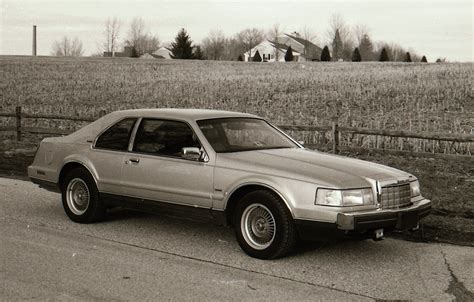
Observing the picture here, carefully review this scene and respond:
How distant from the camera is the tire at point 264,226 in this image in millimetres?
5555

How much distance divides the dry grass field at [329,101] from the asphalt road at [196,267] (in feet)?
5.73

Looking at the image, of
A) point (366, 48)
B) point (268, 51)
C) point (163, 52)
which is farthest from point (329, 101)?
point (163, 52)

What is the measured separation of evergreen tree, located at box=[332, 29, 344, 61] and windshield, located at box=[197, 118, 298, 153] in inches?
3870

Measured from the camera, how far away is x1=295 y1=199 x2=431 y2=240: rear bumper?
529 centimetres

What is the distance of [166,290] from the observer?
4777 mm

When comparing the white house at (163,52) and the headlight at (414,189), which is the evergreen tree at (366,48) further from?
the headlight at (414,189)

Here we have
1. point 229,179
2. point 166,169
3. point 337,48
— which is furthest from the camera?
point 337,48

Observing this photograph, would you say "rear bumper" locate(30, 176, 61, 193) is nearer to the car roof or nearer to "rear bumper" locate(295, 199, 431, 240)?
the car roof

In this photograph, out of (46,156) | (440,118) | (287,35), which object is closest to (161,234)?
(46,156)

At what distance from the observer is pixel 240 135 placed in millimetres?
6613

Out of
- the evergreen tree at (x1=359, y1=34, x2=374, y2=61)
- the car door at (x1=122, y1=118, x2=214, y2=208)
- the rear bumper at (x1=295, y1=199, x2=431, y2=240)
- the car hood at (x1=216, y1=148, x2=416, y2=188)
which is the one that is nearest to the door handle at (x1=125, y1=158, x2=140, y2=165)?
the car door at (x1=122, y1=118, x2=214, y2=208)

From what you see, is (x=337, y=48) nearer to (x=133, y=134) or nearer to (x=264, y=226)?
(x=133, y=134)

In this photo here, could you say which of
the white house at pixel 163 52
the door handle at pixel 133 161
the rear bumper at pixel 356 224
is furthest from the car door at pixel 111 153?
the white house at pixel 163 52

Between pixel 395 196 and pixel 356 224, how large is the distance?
2.18ft
